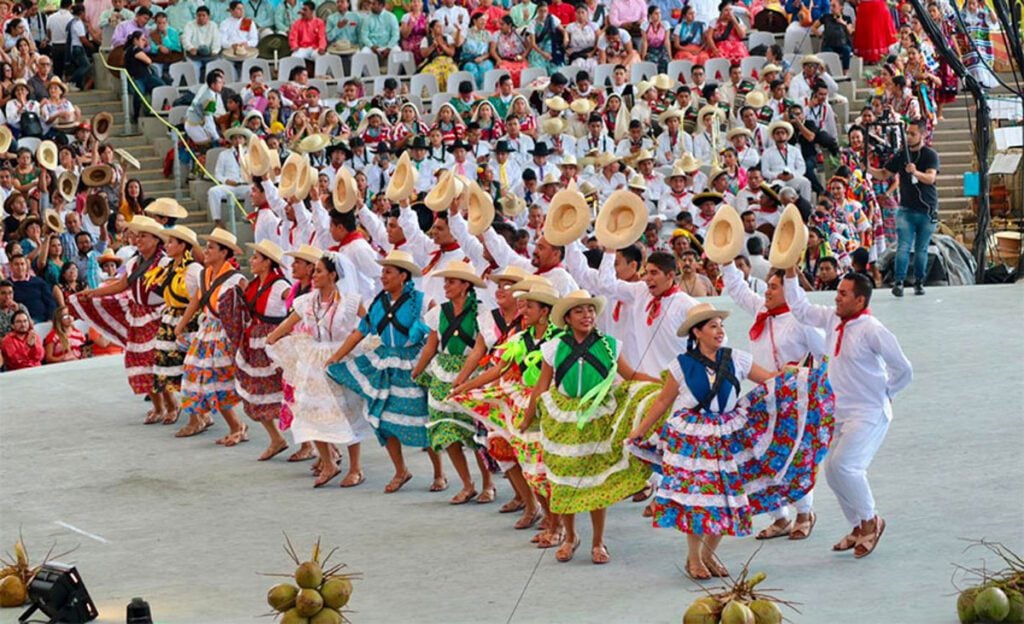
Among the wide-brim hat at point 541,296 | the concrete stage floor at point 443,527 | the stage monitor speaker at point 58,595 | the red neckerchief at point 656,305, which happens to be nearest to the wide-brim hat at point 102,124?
the concrete stage floor at point 443,527

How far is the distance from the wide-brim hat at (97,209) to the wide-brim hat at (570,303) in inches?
406

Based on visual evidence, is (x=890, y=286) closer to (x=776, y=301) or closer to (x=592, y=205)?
(x=592, y=205)

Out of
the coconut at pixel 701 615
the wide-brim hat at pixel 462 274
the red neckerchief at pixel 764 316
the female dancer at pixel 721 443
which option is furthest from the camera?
the wide-brim hat at pixel 462 274

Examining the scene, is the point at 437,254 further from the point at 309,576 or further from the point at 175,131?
the point at 175,131

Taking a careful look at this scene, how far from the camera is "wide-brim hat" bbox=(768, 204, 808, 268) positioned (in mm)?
10117

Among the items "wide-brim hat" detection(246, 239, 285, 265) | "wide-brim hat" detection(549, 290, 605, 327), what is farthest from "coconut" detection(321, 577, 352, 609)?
"wide-brim hat" detection(246, 239, 285, 265)

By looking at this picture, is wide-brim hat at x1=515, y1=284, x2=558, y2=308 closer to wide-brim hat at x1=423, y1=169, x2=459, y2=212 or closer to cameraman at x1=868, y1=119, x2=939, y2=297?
wide-brim hat at x1=423, y1=169, x2=459, y2=212

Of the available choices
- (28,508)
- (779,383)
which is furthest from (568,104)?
(779,383)

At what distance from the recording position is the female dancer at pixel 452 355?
11.2 meters

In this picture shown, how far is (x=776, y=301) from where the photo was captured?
10.4 metres

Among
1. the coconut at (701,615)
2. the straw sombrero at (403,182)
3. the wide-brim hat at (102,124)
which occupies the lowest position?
the coconut at (701,615)

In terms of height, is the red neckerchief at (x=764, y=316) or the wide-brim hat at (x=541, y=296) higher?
the wide-brim hat at (x=541, y=296)

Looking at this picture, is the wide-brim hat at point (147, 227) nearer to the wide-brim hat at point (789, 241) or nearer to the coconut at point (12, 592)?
the coconut at point (12, 592)

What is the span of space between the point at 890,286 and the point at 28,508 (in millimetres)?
9045
